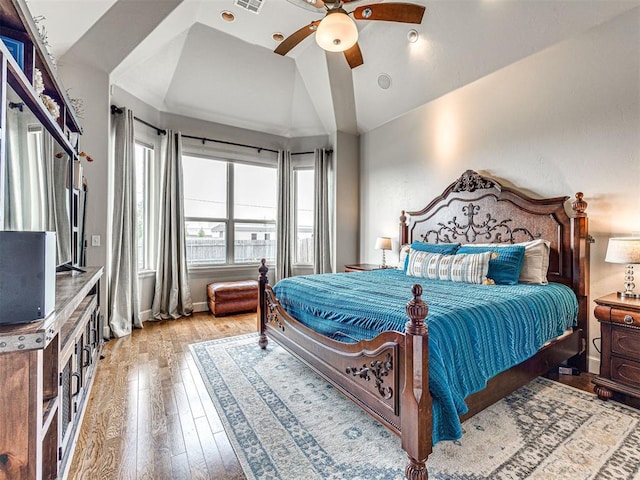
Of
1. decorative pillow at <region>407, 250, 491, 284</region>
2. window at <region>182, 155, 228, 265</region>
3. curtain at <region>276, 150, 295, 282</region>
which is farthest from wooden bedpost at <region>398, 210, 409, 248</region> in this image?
window at <region>182, 155, 228, 265</region>

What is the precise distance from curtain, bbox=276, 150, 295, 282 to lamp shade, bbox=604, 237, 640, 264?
13.5ft

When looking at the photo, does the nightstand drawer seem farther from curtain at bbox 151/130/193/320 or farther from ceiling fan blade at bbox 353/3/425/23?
curtain at bbox 151/130/193/320

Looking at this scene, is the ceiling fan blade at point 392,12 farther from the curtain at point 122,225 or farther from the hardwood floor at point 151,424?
the hardwood floor at point 151,424

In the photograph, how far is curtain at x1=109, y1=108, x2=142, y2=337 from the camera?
378 centimetres

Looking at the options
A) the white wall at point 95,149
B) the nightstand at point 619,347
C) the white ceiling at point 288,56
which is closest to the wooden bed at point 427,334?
the nightstand at point 619,347

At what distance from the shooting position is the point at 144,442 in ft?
5.95

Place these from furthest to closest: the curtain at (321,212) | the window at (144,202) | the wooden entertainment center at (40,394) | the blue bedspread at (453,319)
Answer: the curtain at (321,212)
the window at (144,202)
the blue bedspread at (453,319)
the wooden entertainment center at (40,394)

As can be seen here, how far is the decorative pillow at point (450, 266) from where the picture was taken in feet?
9.33

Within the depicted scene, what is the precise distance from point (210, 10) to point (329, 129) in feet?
8.07

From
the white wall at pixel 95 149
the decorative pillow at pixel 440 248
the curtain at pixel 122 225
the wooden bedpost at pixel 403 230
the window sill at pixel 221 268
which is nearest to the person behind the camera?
the white wall at pixel 95 149

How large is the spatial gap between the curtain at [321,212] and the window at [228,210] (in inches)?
30.5

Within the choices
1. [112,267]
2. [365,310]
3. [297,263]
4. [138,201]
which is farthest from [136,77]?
[365,310]

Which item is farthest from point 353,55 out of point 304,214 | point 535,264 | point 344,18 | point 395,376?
point 395,376

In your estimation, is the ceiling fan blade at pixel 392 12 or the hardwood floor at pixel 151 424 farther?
the ceiling fan blade at pixel 392 12
